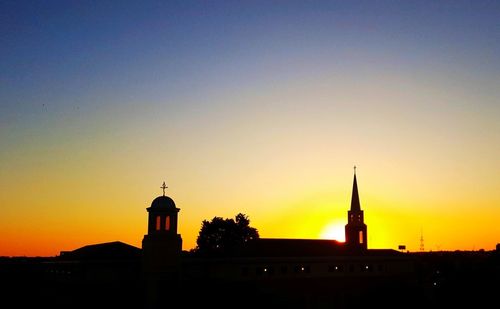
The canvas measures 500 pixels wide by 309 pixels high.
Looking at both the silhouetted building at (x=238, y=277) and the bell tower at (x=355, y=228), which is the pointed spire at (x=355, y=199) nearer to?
the bell tower at (x=355, y=228)

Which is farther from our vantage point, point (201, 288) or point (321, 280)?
point (321, 280)

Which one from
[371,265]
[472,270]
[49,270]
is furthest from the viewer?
[472,270]

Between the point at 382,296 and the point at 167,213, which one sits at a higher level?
the point at 167,213

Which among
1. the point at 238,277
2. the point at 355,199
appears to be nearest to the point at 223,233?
the point at 355,199

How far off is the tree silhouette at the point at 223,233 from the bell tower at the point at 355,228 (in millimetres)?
28682

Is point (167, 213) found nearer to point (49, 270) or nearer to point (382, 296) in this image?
point (49, 270)

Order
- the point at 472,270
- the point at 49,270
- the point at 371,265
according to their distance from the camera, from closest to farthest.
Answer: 1. the point at 49,270
2. the point at 371,265
3. the point at 472,270

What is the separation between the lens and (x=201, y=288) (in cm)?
5747

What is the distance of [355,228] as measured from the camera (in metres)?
86.6

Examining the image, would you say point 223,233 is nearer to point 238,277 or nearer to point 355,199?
point 355,199

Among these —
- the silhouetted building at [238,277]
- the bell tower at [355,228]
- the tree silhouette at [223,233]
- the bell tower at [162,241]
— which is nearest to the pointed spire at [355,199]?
the bell tower at [355,228]

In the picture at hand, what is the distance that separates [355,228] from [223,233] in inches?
1341

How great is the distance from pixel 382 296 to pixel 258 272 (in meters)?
15.0

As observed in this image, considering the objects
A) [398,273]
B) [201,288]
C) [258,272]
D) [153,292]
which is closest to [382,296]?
[398,273]
